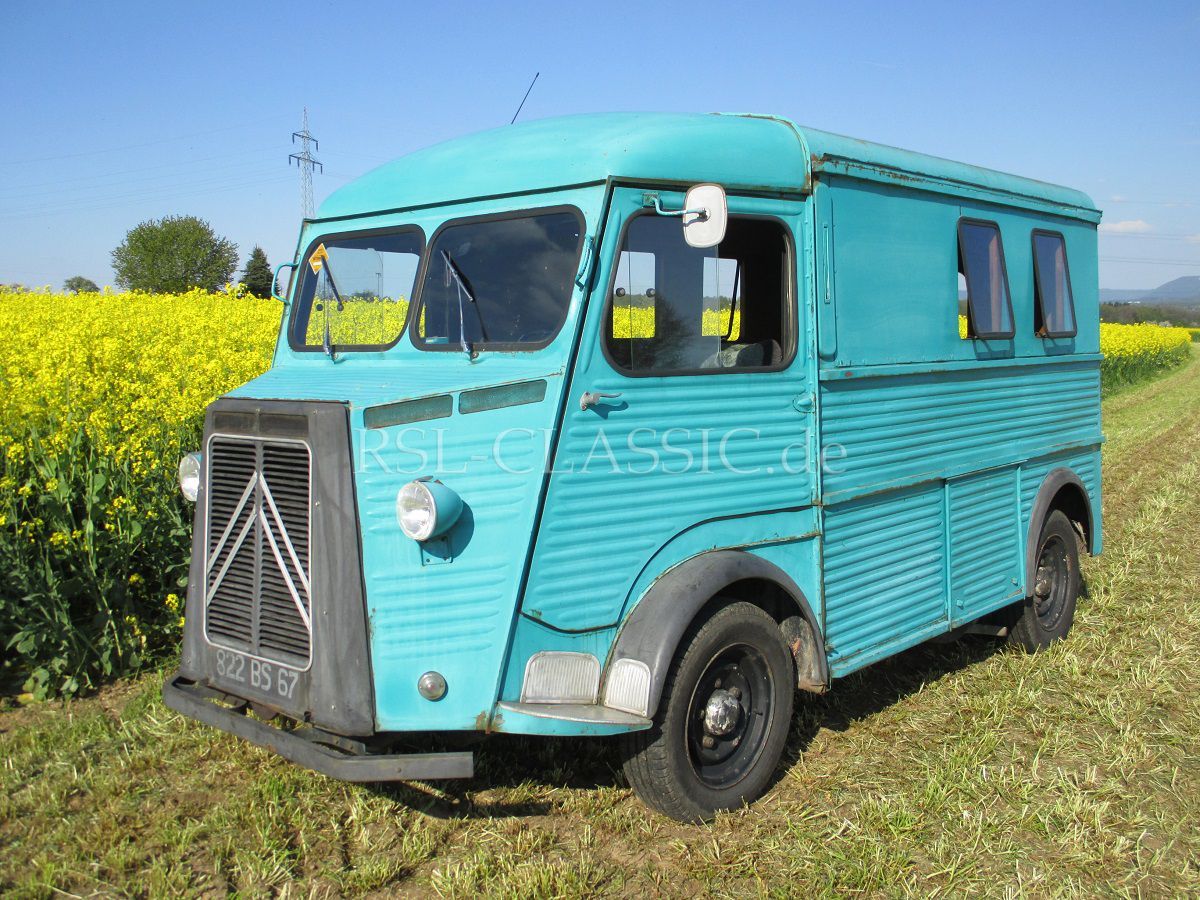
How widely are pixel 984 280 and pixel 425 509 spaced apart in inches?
149

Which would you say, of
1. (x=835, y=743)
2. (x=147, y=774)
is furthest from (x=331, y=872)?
(x=835, y=743)

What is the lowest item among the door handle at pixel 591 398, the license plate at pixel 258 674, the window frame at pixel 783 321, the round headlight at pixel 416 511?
the license plate at pixel 258 674

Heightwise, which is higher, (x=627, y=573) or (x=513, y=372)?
(x=513, y=372)

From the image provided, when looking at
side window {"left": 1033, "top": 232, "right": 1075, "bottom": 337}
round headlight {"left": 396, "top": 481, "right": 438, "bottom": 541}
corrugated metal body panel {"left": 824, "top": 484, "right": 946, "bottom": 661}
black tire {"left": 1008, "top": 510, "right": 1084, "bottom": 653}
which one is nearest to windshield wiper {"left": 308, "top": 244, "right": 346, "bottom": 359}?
round headlight {"left": 396, "top": 481, "right": 438, "bottom": 541}

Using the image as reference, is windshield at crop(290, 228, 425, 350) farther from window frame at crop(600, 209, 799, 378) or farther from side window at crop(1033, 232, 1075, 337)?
side window at crop(1033, 232, 1075, 337)

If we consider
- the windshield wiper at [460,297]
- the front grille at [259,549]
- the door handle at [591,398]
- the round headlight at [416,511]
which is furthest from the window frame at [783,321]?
the front grille at [259,549]

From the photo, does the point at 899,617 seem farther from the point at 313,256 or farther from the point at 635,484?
the point at 313,256

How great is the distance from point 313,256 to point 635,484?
2.03 m

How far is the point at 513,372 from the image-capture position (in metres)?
3.70

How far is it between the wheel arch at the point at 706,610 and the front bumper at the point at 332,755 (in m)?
0.65

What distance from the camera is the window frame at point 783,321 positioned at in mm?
3773

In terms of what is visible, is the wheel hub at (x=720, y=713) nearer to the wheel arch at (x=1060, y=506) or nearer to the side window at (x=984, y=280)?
the side window at (x=984, y=280)

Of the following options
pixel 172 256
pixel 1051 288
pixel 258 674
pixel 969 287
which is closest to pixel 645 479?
pixel 258 674

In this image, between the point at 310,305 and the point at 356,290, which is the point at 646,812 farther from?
the point at 310,305
